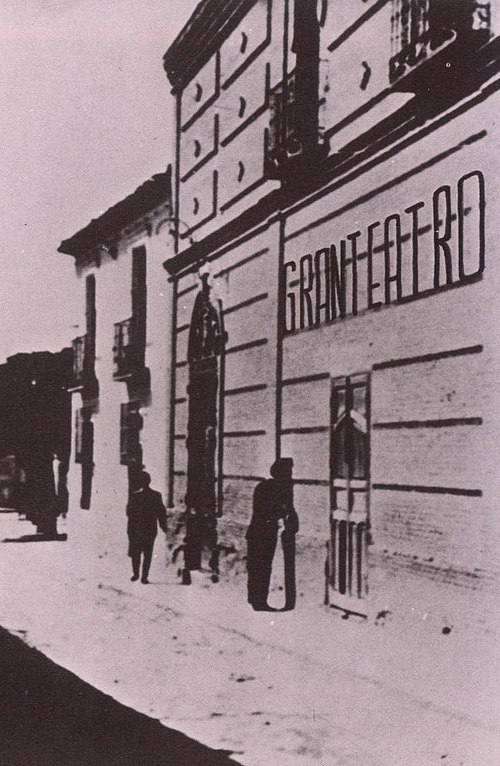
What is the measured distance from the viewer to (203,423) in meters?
6.09

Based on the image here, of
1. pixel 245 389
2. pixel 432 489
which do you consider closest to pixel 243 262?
pixel 245 389

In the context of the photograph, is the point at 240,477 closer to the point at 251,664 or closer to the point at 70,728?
the point at 251,664

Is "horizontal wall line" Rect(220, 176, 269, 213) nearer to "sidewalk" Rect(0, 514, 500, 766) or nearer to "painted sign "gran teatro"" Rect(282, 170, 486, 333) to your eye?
"painted sign "gran teatro"" Rect(282, 170, 486, 333)

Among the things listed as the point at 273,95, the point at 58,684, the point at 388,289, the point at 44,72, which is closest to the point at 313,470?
the point at 388,289

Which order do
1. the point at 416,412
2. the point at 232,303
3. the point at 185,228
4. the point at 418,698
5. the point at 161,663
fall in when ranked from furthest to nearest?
the point at 185,228 → the point at 232,303 → the point at 161,663 → the point at 416,412 → the point at 418,698

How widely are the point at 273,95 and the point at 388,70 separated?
941 millimetres

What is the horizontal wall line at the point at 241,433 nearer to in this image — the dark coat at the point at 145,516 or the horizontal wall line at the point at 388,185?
the dark coat at the point at 145,516

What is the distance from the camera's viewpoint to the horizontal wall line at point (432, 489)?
13.7ft

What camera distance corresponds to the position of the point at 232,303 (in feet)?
19.2

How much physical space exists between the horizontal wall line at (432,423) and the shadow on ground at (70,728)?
161cm

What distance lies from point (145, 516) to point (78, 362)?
3.59ft

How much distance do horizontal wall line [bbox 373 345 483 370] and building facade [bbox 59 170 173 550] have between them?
5.86 ft

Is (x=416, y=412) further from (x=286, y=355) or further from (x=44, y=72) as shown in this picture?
(x=44, y=72)

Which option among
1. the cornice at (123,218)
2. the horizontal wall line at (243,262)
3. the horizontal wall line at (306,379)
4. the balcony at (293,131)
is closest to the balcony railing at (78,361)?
the cornice at (123,218)
